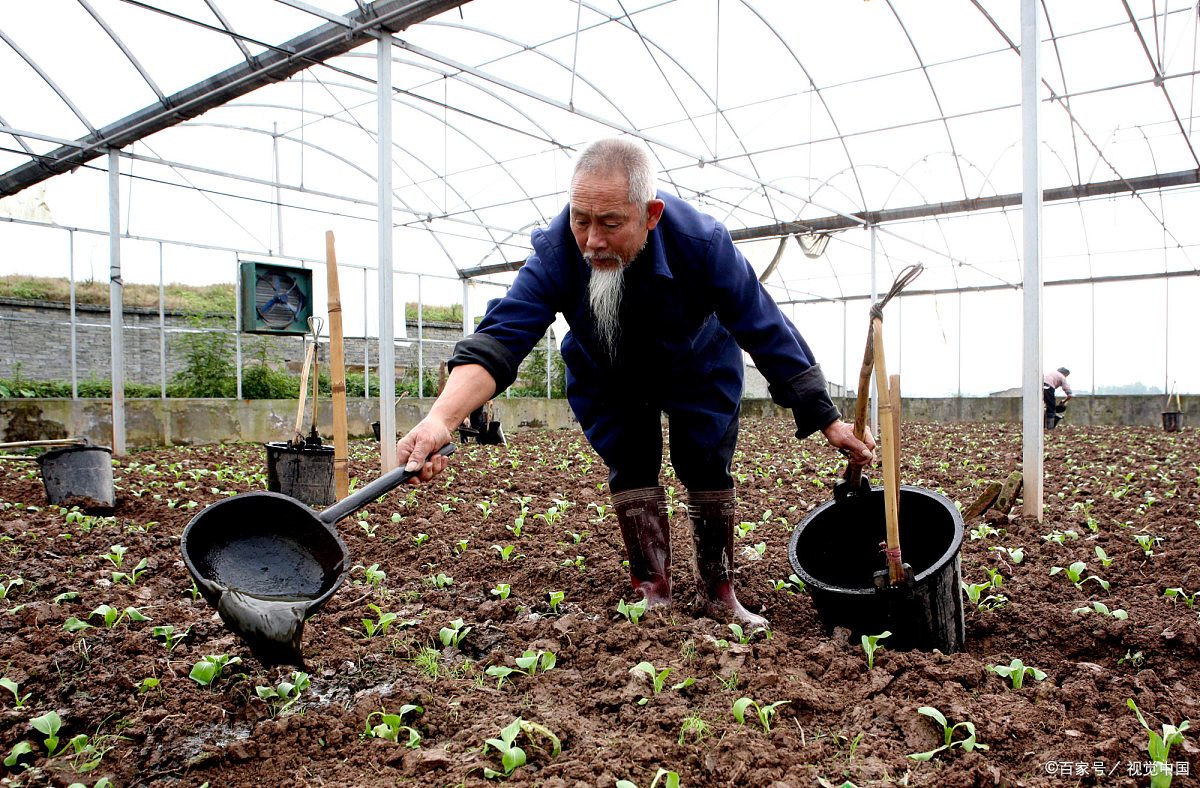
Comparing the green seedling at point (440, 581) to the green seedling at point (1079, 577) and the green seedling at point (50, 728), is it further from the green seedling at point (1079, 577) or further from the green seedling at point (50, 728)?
the green seedling at point (1079, 577)

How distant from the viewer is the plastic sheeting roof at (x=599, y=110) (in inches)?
330

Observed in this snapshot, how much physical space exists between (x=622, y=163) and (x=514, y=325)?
606mm

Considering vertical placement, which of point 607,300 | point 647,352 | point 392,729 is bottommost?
point 392,729

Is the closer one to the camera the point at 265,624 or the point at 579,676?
the point at 265,624

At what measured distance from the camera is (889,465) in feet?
7.82

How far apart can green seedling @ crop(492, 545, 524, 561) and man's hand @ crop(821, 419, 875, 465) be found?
1.78m

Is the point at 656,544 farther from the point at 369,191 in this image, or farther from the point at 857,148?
the point at 369,191

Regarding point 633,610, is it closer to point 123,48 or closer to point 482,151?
point 123,48

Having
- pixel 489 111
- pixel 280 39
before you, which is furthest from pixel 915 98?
pixel 280 39

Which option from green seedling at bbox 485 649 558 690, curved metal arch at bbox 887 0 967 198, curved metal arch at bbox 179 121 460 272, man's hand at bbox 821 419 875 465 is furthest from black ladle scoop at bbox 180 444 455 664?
curved metal arch at bbox 179 121 460 272

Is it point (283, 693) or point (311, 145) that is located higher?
point (311, 145)

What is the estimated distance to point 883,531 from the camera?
2961 millimetres

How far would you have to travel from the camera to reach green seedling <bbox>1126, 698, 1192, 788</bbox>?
167cm

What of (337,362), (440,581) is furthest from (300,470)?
(440,581)
